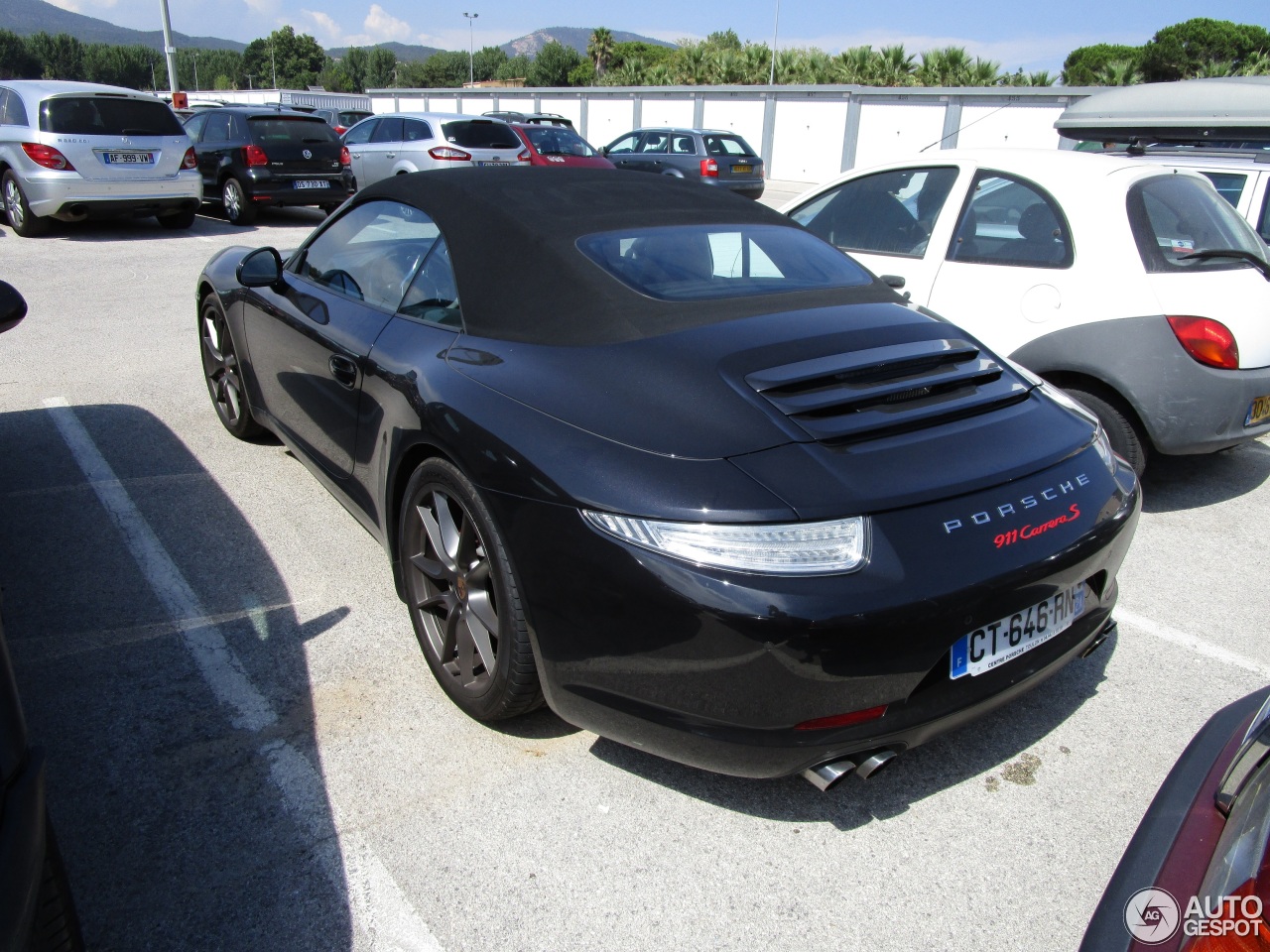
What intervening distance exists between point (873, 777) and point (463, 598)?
1.23 m

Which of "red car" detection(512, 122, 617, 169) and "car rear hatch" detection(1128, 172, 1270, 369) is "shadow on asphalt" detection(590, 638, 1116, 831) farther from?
"red car" detection(512, 122, 617, 169)

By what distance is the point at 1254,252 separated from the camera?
14.5 feet

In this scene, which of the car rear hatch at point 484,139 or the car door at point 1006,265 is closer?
the car door at point 1006,265

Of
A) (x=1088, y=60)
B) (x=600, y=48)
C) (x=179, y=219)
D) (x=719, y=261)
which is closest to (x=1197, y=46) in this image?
(x=1088, y=60)

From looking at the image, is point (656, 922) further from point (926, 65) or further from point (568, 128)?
point (926, 65)

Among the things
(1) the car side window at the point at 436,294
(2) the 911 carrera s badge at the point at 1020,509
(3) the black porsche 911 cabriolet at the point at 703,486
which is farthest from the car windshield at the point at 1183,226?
(1) the car side window at the point at 436,294

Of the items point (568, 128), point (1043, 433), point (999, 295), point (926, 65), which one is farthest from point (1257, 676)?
point (926, 65)

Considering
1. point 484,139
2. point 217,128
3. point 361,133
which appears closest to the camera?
point 217,128

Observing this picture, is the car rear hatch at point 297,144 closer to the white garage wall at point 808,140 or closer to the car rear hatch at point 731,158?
the car rear hatch at point 731,158

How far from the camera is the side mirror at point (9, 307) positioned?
2881mm

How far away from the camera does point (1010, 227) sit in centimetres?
451

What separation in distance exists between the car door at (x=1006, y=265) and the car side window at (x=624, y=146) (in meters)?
15.8

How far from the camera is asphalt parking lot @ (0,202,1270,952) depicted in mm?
2035

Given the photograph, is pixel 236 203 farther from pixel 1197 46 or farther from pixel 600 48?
pixel 600 48
